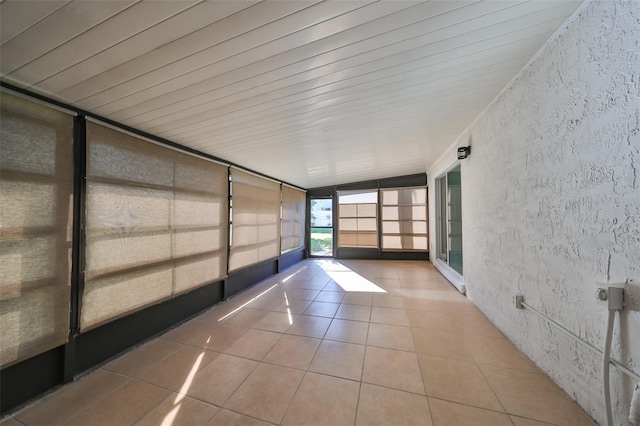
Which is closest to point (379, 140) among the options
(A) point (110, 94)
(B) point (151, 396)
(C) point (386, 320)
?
(C) point (386, 320)

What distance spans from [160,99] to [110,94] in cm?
32

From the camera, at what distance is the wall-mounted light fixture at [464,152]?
120 inches

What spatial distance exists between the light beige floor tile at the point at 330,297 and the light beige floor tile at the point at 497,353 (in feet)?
5.60

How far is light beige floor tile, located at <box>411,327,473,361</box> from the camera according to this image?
6.59 feet

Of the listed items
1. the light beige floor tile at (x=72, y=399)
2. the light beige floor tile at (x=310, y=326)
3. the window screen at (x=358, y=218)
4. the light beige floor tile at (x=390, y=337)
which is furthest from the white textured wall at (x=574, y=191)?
the window screen at (x=358, y=218)

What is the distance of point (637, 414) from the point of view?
3.19ft

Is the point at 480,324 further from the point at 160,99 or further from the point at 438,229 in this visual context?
the point at 160,99

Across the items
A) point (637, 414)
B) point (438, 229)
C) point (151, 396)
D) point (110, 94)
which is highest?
point (110, 94)

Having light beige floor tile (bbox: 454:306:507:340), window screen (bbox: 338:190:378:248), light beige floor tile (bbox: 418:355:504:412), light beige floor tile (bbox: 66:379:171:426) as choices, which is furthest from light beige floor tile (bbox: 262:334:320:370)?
window screen (bbox: 338:190:378:248)

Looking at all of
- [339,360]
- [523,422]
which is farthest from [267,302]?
[523,422]

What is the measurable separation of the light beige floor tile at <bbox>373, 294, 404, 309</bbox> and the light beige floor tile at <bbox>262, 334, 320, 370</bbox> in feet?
4.25

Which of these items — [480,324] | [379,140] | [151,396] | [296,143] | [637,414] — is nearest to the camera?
[637,414]

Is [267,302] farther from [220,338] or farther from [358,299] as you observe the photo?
[358,299]

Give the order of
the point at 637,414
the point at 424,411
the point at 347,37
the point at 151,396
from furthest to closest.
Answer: the point at 151,396, the point at 424,411, the point at 347,37, the point at 637,414
